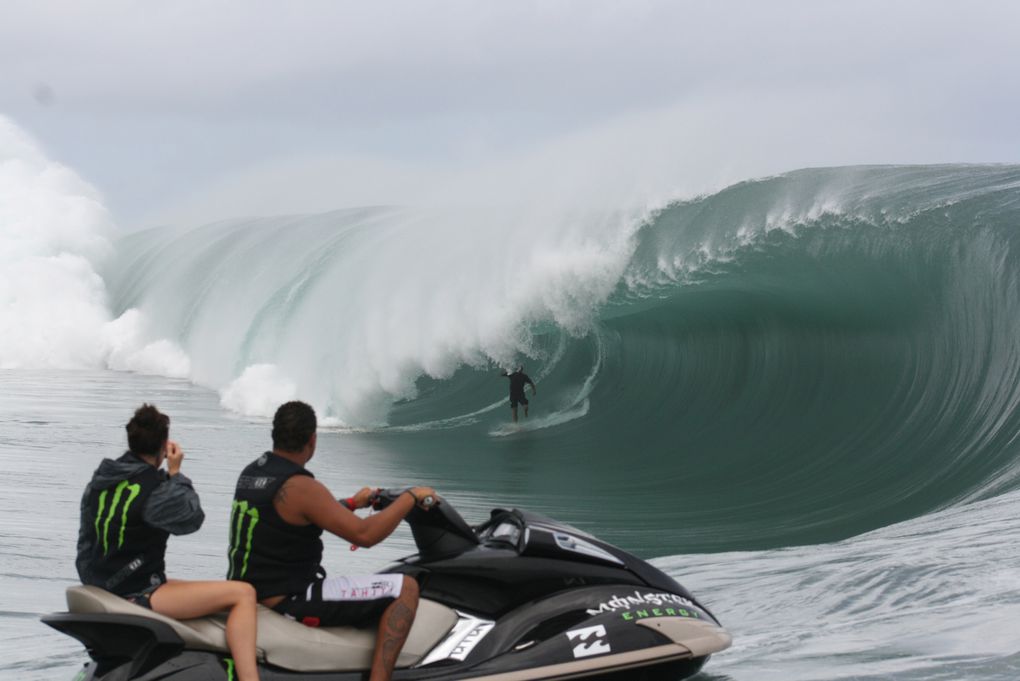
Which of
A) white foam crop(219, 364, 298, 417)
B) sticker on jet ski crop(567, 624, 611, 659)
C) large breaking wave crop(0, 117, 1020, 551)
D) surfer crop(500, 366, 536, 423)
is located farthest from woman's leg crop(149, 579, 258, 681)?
white foam crop(219, 364, 298, 417)

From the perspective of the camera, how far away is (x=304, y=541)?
3.90 meters

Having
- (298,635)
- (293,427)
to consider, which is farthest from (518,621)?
(293,427)

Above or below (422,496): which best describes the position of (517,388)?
below

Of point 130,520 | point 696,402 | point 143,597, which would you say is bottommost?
point 696,402

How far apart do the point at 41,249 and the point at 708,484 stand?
29.7 m

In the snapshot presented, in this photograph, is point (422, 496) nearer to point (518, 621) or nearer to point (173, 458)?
point (518, 621)

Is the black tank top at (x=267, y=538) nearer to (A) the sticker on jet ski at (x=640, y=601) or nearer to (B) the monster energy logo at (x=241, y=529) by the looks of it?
(B) the monster energy logo at (x=241, y=529)

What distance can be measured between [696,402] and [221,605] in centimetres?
1262

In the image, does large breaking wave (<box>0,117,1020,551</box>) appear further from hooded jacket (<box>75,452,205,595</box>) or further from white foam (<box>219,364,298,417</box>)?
hooded jacket (<box>75,452,205,595</box>)

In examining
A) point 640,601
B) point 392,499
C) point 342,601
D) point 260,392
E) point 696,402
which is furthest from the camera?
point 260,392

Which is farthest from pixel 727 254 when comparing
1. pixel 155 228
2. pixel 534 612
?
pixel 155 228

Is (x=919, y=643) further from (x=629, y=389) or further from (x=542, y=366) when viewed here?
(x=542, y=366)

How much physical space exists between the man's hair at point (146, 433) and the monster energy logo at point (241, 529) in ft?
0.99

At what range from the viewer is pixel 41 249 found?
120 feet
